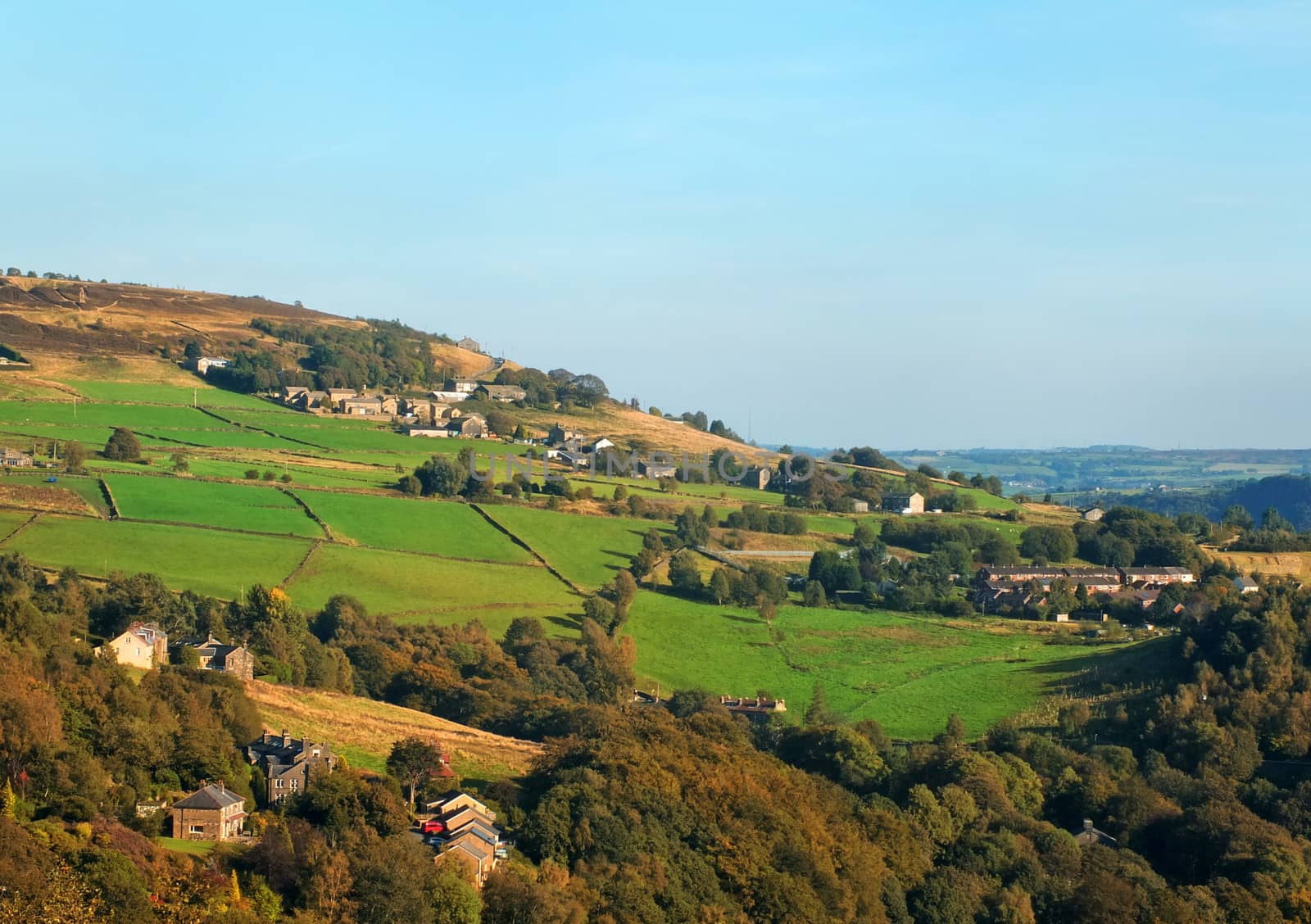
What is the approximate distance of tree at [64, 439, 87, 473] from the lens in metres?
75.2

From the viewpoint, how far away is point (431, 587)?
214 ft

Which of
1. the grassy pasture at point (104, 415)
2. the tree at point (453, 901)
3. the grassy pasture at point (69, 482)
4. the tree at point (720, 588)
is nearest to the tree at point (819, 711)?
the tree at point (720, 588)

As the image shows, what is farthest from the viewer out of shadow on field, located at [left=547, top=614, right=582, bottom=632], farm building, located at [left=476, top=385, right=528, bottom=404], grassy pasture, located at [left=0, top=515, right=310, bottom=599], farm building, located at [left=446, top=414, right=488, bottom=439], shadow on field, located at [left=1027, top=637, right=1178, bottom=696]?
farm building, located at [left=476, top=385, right=528, bottom=404]

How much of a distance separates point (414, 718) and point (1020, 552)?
47946 mm

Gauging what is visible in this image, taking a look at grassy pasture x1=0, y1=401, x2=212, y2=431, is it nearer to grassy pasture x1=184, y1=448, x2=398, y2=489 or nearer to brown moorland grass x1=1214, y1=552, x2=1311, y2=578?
grassy pasture x1=184, y1=448, x2=398, y2=489

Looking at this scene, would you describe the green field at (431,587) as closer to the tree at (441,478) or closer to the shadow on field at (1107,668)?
the tree at (441,478)

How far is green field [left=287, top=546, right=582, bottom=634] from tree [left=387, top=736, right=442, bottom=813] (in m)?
21.2

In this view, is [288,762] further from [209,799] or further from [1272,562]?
[1272,562]

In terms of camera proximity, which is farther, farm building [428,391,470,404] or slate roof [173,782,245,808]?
farm building [428,391,470,404]

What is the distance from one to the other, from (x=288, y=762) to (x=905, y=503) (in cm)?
6762

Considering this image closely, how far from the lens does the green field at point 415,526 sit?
233ft

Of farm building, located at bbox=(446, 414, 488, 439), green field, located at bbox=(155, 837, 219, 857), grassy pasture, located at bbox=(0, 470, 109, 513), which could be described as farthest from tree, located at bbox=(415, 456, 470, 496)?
→ green field, located at bbox=(155, 837, 219, 857)

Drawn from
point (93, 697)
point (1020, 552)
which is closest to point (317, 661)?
point (93, 697)

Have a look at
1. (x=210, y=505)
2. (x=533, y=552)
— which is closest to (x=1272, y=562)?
(x=533, y=552)
